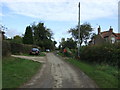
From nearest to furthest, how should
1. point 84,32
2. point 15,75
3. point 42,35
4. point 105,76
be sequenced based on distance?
point 15,75 < point 105,76 < point 84,32 < point 42,35

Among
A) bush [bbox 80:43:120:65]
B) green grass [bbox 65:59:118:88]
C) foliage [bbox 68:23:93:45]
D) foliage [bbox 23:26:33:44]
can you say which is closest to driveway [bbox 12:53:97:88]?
green grass [bbox 65:59:118:88]

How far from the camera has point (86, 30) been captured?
80188mm

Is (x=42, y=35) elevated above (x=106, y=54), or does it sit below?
above

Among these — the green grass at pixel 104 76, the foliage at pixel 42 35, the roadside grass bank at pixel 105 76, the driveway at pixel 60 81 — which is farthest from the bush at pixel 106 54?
the foliage at pixel 42 35

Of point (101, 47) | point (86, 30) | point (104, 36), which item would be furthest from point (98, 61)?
point (86, 30)

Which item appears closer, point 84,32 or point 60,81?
point 60,81

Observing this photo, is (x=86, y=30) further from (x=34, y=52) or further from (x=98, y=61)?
(x=98, y=61)

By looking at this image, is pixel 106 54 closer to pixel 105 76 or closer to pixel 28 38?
pixel 105 76

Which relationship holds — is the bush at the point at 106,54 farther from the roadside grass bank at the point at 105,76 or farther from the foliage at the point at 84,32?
the foliage at the point at 84,32

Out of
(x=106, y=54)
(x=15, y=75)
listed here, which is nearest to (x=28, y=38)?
(x=106, y=54)

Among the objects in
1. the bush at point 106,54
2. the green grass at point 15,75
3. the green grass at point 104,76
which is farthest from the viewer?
the bush at point 106,54

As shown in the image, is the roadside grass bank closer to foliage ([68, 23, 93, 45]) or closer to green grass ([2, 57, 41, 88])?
green grass ([2, 57, 41, 88])

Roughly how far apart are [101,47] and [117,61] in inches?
142

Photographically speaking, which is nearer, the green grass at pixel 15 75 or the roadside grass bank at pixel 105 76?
the green grass at pixel 15 75
